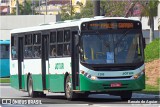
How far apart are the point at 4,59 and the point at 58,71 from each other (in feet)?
110

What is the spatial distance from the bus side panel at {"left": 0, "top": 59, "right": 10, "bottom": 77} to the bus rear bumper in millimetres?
35103

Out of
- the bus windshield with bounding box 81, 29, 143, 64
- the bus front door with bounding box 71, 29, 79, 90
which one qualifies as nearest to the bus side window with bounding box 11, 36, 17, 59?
the bus front door with bounding box 71, 29, 79, 90

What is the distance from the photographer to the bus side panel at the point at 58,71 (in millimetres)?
26797

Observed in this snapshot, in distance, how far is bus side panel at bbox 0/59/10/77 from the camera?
60.0m

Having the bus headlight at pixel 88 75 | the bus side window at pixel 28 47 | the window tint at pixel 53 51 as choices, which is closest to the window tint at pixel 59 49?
the window tint at pixel 53 51

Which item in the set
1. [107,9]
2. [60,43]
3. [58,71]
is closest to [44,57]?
[58,71]

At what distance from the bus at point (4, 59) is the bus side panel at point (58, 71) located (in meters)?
31.7

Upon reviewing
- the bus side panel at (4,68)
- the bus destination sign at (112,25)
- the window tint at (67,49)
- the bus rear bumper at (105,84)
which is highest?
the bus destination sign at (112,25)

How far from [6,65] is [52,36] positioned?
107 ft

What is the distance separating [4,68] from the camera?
60156mm

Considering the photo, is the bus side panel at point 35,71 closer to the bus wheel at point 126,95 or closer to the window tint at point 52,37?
the window tint at point 52,37

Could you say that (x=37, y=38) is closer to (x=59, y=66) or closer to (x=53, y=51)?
(x=53, y=51)

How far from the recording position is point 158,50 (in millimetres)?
43250

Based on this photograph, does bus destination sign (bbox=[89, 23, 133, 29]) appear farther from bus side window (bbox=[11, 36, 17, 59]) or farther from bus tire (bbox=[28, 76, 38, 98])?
bus side window (bbox=[11, 36, 17, 59])
